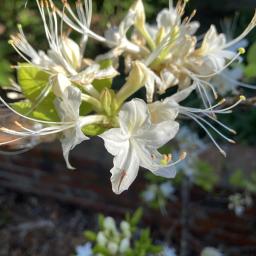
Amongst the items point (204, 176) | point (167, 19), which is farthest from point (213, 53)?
point (204, 176)

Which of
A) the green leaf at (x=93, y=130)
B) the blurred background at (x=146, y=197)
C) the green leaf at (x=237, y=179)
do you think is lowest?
the blurred background at (x=146, y=197)

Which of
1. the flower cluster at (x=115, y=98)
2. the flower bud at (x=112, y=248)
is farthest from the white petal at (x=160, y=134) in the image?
the flower bud at (x=112, y=248)

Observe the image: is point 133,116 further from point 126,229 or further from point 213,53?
point 126,229

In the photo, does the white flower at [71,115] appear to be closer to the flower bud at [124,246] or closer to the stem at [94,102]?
the stem at [94,102]

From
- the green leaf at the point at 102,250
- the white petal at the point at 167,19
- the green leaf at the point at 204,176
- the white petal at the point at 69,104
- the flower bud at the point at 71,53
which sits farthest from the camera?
the green leaf at the point at 204,176

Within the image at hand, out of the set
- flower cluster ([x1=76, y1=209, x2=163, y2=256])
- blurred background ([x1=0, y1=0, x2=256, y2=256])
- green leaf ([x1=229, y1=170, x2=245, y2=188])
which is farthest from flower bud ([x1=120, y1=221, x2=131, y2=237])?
green leaf ([x1=229, y1=170, x2=245, y2=188])

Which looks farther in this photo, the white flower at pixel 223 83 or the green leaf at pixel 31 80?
the white flower at pixel 223 83
